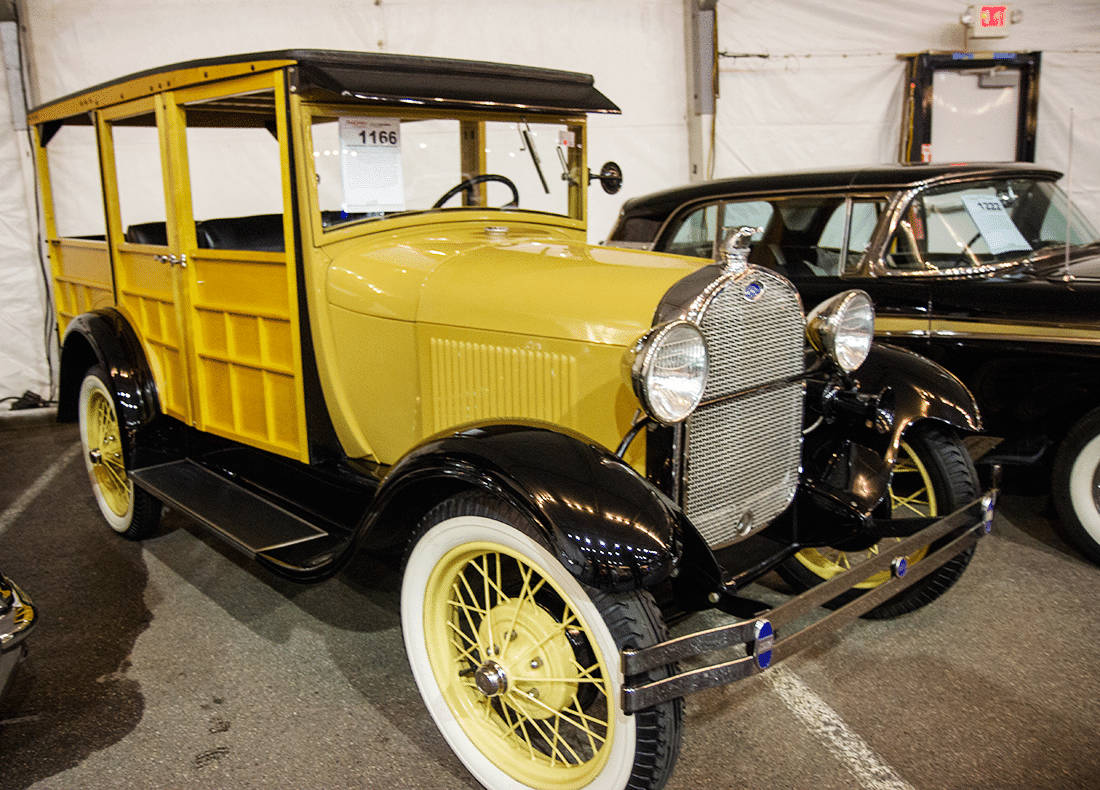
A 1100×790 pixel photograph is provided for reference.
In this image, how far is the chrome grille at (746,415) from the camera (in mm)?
2125

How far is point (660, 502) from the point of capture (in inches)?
71.8

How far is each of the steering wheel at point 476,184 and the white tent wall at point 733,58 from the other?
3469mm

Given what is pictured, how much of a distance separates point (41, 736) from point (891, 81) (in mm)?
6739

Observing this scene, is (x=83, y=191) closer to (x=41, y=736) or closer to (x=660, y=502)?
(x=41, y=736)

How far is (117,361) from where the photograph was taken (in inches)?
131

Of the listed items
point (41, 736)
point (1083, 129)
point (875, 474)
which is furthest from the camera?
point (1083, 129)

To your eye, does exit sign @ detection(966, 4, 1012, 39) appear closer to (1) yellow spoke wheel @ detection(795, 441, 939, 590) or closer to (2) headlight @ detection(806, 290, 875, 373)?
(1) yellow spoke wheel @ detection(795, 441, 939, 590)

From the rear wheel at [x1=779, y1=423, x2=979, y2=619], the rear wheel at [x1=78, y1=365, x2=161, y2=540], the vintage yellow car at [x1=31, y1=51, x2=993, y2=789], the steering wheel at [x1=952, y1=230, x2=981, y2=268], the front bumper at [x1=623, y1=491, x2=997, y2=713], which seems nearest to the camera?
the front bumper at [x1=623, y1=491, x2=997, y2=713]

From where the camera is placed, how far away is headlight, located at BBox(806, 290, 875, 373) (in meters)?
2.42

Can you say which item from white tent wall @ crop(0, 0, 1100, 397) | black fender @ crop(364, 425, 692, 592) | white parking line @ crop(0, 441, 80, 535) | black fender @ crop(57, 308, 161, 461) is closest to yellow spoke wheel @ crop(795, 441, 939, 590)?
black fender @ crop(364, 425, 692, 592)

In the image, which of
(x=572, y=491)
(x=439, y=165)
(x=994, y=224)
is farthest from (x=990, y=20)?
(x=572, y=491)

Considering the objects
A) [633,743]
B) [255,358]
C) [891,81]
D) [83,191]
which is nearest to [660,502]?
[633,743]

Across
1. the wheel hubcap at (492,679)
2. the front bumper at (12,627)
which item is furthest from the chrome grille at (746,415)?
the front bumper at (12,627)

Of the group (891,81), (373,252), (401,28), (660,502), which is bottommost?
(660,502)
